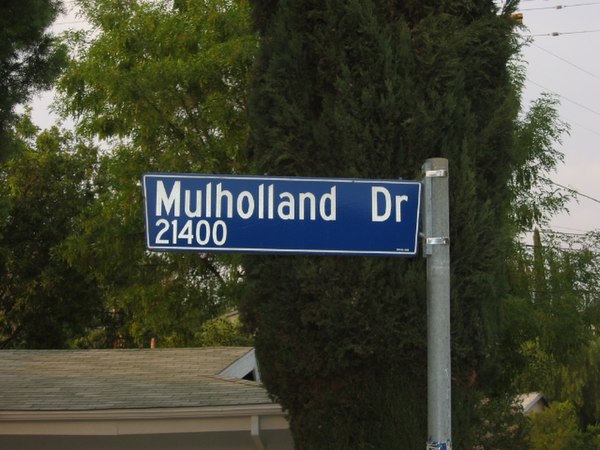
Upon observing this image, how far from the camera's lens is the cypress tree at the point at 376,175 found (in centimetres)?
627

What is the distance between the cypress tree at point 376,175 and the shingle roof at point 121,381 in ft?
10.7

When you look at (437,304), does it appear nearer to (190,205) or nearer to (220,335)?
(190,205)

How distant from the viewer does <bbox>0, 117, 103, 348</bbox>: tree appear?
2898 cm

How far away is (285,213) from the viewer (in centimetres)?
402

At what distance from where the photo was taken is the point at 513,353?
14.0 m

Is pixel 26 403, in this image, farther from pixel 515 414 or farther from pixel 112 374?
pixel 515 414

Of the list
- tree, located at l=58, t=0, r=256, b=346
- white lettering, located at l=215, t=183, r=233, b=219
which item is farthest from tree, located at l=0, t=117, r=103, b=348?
white lettering, located at l=215, t=183, r=233, b=219

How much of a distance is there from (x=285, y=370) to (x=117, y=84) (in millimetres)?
14771

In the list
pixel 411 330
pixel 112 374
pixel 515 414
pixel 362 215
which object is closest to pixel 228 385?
pixel 112 374

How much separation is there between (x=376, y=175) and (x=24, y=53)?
6096 mm

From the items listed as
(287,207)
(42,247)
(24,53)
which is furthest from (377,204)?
(42,247)

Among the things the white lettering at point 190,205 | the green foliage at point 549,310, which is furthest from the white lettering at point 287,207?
the green foliage at point 549,310

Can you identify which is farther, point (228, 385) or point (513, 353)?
point (513, 353)

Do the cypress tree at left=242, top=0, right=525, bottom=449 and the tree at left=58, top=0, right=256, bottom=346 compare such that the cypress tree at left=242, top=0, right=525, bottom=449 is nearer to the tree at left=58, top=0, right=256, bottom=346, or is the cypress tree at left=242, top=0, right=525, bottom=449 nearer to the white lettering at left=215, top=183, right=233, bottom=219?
the white lettering at left=215, top=183, right=233, bottom=219
